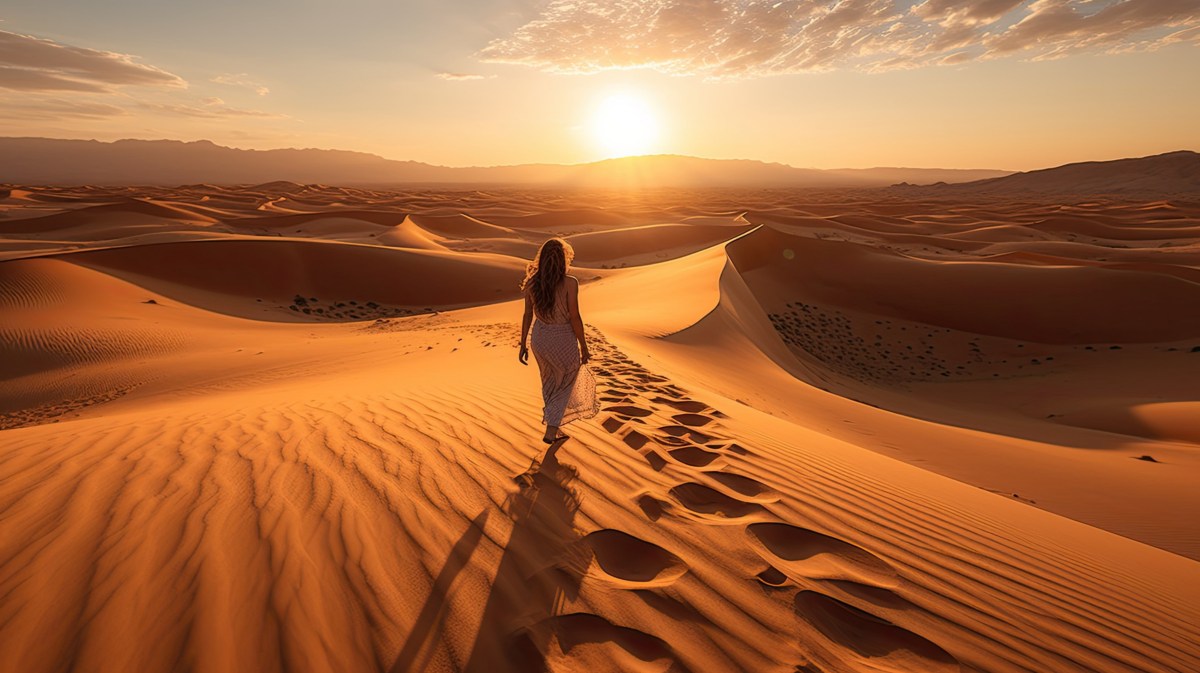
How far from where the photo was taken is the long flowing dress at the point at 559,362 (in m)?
4.06

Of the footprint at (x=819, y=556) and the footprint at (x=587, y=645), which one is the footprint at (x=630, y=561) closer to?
the footprint at (x=587, y=645)

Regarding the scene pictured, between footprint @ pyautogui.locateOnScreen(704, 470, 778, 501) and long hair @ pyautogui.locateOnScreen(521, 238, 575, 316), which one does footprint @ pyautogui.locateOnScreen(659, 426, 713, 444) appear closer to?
footprint @ pyautogui.locateOnScreen(704, 470, 778, 501)

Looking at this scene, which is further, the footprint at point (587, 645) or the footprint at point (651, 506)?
the footprint at point (651, 506)

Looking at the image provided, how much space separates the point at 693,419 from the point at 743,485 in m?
1.42

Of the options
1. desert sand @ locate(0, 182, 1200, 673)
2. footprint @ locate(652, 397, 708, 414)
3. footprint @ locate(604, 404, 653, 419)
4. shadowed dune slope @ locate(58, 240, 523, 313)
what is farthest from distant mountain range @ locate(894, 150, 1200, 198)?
footprint @ locate(604, 404, 653, 419)

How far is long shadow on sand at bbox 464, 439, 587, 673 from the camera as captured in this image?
2062 mm

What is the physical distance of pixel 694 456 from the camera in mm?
4125

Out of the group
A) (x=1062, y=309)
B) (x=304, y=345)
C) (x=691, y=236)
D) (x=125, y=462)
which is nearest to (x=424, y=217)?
(x=691, y=236)

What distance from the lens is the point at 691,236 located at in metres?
37.0

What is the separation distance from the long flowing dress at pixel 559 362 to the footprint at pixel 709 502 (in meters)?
1.08

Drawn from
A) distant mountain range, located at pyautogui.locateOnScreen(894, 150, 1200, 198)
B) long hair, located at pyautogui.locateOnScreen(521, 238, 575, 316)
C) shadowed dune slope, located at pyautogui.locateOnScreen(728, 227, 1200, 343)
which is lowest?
shadowed dune slope, located at pyautogui.locateOnScreen(728, 227, 1200, 343)

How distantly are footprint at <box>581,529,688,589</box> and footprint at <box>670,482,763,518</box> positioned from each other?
1.76 feet

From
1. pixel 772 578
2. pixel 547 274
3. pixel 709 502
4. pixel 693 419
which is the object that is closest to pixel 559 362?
pixel 547 274

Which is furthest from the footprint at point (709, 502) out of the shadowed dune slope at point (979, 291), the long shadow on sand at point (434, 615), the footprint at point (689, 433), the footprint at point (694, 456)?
the shadowed dune slope at point (979, 291)
